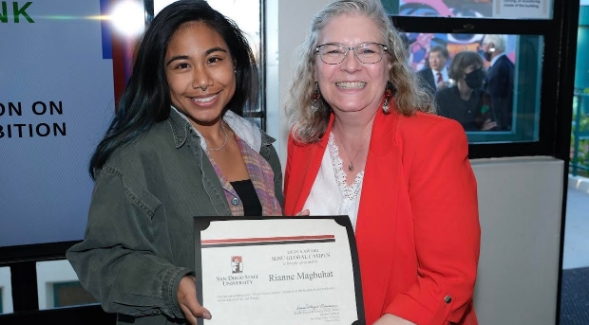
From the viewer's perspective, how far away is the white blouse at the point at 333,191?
1.67 meters

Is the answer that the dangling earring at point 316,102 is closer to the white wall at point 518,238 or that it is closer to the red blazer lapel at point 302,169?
the red blazer lapel at point 302,169

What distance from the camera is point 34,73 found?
2.57m

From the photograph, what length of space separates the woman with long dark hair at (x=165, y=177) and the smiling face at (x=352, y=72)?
11.3 inches

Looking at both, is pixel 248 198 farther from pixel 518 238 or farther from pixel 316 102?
pixel 518 238

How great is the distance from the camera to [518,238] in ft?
10.8

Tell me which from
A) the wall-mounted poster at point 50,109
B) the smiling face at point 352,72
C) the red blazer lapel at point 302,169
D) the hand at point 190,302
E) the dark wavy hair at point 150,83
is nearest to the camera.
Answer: the hand at point 190,302

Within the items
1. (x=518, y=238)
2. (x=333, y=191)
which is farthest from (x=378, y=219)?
(x=518, y=238)

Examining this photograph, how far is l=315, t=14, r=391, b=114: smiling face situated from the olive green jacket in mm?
432

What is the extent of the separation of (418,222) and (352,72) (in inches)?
18.2

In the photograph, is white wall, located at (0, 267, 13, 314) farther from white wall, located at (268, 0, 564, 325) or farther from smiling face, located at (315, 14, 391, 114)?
white wall, located at (268, 0, 564, 325)

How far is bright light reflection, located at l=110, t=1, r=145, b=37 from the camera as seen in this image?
8.56 ft

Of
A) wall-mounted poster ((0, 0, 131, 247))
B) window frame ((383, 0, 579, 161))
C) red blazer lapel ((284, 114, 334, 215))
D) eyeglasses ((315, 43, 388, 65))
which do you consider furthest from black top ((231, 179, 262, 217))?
window frame ((383, 0, 579, 161))

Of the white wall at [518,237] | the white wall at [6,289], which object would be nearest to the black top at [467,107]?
the white wall at [518,237]
